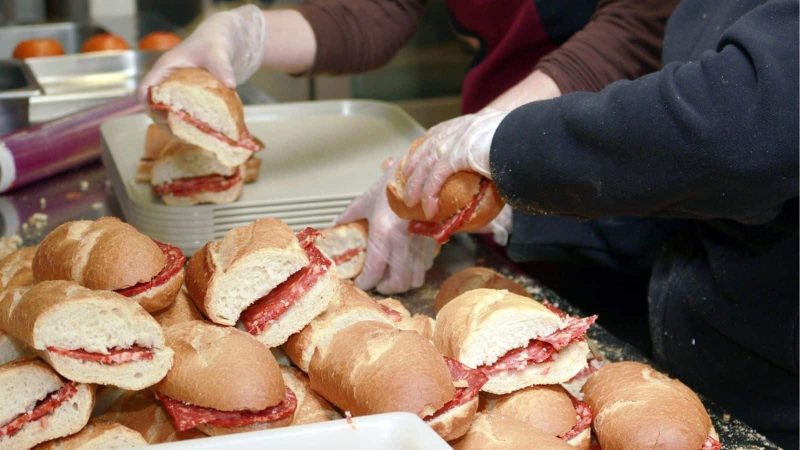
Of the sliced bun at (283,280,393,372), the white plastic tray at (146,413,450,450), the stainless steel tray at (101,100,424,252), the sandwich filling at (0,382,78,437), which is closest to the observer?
the white plastic tray at (146,413,450,450)

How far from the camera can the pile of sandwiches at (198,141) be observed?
2.30 m

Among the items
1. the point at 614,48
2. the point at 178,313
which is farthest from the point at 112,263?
the point at 614,48

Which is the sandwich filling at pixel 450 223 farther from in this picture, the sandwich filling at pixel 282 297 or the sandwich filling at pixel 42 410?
the sandwich filling at pixel 42 410

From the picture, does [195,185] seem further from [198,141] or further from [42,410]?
[42,410]

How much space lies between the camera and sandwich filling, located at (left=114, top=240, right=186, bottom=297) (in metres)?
1.54

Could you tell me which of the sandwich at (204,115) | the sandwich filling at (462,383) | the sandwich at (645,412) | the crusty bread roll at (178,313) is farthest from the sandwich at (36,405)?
the sandwich at (204,115)

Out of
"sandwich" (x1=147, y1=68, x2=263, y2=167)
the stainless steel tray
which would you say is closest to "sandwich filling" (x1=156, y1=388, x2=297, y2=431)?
the stainless steel tray

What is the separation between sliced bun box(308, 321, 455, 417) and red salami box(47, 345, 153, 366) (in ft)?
0.82

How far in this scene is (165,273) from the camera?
5.25 feet

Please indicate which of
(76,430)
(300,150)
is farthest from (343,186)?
(76,430)

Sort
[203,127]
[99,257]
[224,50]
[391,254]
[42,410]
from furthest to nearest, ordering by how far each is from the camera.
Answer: [224,50], [203,127], [391,254], [99,257], [42,410]

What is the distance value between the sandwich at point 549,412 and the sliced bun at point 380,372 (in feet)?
0.47

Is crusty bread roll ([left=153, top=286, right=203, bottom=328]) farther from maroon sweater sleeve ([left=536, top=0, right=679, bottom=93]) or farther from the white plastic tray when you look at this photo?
maroon sweater sleeve ([left=536, top=0, right=679, bottom=93])

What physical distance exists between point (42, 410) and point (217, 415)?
224 millimetres
